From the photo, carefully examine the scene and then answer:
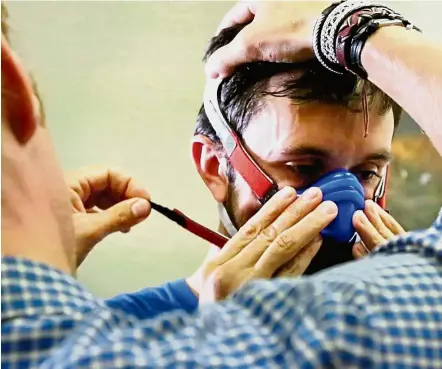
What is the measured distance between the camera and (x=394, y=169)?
4.02 feet

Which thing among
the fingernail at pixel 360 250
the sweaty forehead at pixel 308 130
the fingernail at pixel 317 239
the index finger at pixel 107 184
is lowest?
the fingernail at pixel 360 250

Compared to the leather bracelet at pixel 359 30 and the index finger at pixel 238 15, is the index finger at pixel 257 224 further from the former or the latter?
the index finger at pixel 238 15

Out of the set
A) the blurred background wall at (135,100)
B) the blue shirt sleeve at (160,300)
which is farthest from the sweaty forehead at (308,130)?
the blue shirt sleeve at (160,300)

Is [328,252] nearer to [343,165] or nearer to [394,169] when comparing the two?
[343,165]

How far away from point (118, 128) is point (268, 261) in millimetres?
356

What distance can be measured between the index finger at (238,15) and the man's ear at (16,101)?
2.10 ft

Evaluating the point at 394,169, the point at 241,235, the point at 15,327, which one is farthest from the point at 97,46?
the point at 15,327

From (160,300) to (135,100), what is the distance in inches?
13.1

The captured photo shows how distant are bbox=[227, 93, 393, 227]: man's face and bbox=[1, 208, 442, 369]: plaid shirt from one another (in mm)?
536

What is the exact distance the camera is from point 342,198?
3.12 ft

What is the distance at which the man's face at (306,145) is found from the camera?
1.00 metres

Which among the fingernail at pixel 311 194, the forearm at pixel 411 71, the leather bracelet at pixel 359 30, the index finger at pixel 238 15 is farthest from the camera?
the index finger at pixel 238 15

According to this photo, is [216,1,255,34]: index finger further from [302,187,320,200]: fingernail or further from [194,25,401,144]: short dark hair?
[302,187,320,200]: fingernail

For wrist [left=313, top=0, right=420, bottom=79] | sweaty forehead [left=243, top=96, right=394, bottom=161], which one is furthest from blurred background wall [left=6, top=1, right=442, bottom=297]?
wrist [left=313, top=0, right=420, bottom=79]
